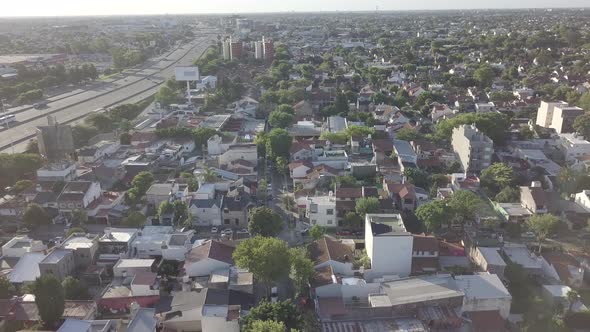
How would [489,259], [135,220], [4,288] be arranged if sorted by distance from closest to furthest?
1. [4,288]
2. [489,259]
3. [135,220]

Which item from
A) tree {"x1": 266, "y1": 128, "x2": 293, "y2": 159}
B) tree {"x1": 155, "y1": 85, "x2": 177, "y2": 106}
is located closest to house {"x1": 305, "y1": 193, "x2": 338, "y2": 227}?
tree {"x1": 266, "y1": 128, "x2": 293, "y2": 159}

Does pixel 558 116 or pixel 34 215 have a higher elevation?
pixel 558 116

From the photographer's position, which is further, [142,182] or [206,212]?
[142,182]

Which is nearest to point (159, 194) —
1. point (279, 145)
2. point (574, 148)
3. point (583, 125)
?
point (279, 145)

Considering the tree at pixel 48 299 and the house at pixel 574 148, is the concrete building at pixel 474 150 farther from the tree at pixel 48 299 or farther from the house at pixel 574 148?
the tree at pixel 48 299

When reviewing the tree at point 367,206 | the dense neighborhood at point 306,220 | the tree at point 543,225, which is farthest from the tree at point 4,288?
the tree at point 543,225

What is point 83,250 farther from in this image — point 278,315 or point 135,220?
point 278,315

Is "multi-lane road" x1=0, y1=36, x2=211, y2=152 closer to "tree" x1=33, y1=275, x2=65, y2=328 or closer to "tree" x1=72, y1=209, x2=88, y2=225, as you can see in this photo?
"tree" x1=72, y1=209, x2=88, y2=225

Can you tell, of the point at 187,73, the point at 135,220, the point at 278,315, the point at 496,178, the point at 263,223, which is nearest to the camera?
the point at 278,315
